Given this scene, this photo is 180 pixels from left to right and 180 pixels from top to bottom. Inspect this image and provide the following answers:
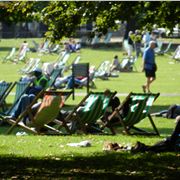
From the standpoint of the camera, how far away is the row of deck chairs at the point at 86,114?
14.4m

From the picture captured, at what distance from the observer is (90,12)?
1593 centimetres

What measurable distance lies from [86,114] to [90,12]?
2440mm

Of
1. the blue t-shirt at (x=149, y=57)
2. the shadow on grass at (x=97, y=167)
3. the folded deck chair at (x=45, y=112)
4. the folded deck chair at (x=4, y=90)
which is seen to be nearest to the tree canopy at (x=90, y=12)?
the folded deck chair at (x=4, y=90)

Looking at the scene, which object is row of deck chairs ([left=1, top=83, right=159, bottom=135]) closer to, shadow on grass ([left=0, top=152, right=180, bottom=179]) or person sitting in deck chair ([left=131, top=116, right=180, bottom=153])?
person sitting in deck chair ([left=131, top=116, right=180, bottom=153])

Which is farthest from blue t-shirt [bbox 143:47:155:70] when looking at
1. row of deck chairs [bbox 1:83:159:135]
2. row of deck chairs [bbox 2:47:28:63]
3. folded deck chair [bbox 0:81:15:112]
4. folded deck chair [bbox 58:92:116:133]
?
row of deck chairs [bbox 2:47:28:63]

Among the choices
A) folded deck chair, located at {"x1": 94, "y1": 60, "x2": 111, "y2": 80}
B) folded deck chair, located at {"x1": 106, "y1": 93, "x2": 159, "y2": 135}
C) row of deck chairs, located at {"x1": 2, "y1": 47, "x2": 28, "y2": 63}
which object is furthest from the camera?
row of deck chairs, located at {"x1": 2, "y1": 47, "x2": 28, "y2": 63}

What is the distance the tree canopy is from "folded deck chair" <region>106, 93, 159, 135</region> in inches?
73.0

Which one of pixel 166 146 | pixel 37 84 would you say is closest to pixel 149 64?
pixel 37 84

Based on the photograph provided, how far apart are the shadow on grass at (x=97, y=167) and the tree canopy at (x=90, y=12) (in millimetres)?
4839

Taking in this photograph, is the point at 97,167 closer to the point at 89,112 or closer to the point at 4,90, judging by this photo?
the point at 89,112

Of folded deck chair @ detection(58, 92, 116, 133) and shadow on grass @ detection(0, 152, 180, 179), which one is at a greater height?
shadow on grass @ detection(0, 152, 180, 179)

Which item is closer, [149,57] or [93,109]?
[93,109]

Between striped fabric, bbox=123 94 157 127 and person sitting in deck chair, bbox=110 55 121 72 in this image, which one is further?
person sitting in deck chair, bbox=110 55 121 72

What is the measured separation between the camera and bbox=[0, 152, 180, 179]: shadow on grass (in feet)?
29.2
